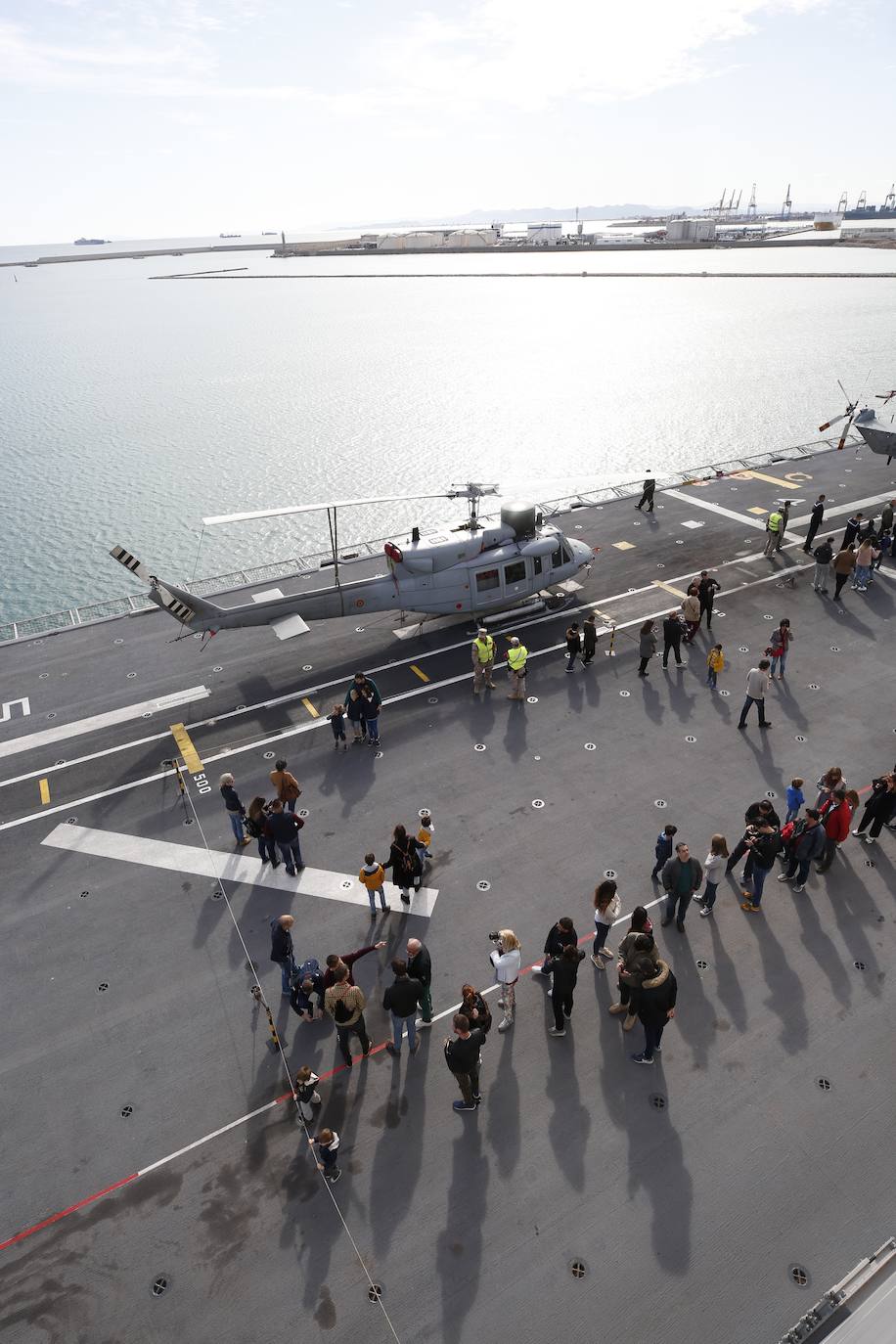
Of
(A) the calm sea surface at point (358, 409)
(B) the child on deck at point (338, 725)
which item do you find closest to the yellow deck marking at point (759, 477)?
(A) the calm sea surface at point (358, 409)

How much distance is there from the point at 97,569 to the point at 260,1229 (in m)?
35.8

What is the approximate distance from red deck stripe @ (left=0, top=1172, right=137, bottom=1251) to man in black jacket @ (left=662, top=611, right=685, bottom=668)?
15892mm

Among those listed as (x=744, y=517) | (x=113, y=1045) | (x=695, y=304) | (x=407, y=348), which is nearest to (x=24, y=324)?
(x=407, y=348)

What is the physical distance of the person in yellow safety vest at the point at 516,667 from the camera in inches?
686

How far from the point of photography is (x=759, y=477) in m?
33.3

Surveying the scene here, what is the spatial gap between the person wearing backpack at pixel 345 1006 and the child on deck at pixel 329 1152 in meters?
1.26

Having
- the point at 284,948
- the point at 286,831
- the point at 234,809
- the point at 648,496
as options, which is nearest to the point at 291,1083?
the point at 284,948

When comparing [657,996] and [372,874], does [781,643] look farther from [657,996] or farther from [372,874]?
[372,874]

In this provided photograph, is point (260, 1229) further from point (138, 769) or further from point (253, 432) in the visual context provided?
point (253, 432)

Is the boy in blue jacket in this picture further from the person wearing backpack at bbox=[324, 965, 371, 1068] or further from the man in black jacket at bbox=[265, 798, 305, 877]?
the man in black jacket at bbox=[265, 798, 305, 877]

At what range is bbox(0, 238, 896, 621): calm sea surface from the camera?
42.2m

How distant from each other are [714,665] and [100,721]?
16426mm

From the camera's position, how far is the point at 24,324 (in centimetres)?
13600

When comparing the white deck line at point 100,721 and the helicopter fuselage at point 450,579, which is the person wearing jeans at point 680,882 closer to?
the helicopter fuselage at point 450,579
